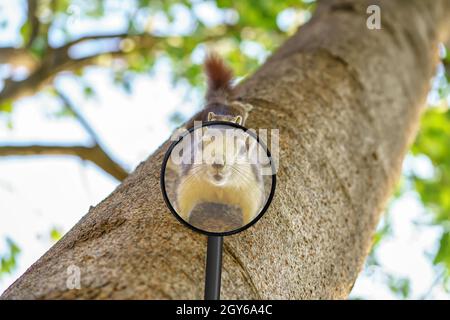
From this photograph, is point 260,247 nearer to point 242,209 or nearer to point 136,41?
point 242,209

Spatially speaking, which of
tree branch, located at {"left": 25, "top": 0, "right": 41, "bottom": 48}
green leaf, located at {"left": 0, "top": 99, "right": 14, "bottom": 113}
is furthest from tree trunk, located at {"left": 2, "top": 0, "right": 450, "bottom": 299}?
green leaf, located at {"left": 0, "top": 99, "right": 14, "bottom": 113}

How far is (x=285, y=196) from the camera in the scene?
0.80m

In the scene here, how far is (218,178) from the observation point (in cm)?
68

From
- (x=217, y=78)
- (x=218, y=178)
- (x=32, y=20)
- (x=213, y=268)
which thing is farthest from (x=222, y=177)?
(x=32, y=20)

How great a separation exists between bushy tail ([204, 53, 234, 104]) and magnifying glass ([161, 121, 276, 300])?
1.76 feet

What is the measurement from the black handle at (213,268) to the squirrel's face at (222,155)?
87mm

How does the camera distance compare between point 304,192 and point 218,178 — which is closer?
point 218,178

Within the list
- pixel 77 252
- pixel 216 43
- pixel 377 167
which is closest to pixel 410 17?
pixel 377 167

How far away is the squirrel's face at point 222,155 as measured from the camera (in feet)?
2.18

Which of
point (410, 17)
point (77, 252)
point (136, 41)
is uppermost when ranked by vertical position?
point (136, 41)

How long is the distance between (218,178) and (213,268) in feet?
0.41

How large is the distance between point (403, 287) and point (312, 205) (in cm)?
193

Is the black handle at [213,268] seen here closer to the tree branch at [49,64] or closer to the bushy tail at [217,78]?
the bushy tail at [217,78]

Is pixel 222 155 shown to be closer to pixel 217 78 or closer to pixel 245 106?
pixel 245 106
